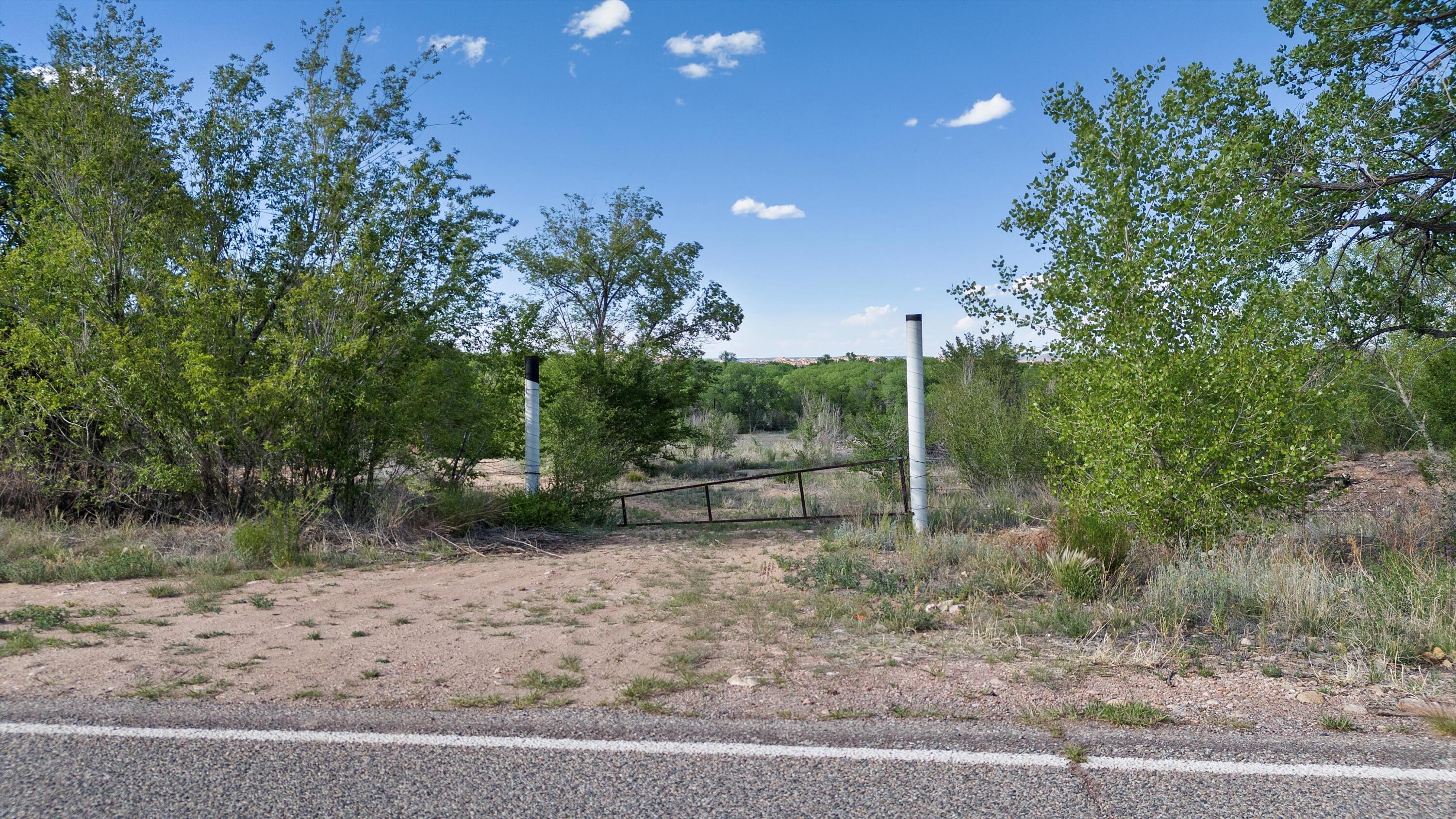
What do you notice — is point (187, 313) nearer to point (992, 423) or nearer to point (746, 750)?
point (746, 750)

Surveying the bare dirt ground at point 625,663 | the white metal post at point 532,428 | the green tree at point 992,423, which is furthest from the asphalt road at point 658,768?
the green tree at point 992,423

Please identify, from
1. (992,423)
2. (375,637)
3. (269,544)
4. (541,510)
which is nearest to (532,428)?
(541,510)

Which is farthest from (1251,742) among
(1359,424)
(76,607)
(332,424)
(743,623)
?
(1359,424)

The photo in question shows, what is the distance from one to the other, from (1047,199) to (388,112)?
10.1 m

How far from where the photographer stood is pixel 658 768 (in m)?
3.51

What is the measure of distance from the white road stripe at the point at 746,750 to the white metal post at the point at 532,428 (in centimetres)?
863

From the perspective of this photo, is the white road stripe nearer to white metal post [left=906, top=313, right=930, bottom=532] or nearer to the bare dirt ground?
the bare dirt ground

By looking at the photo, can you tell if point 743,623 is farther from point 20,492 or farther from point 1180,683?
point 20,492

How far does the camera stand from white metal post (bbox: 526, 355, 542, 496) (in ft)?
41.4

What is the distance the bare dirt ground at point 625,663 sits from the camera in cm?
438

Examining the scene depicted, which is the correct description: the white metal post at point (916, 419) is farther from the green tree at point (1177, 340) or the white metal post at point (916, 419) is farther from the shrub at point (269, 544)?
the shrub at point (269, 544)

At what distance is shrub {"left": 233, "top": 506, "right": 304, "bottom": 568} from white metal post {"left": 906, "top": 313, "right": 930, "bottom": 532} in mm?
7025

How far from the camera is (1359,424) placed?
21719mm

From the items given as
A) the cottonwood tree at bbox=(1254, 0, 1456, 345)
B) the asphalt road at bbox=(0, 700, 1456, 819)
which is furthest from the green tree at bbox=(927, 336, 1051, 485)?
the asphalt road at bbox=(0, 700, 1456, 819)
